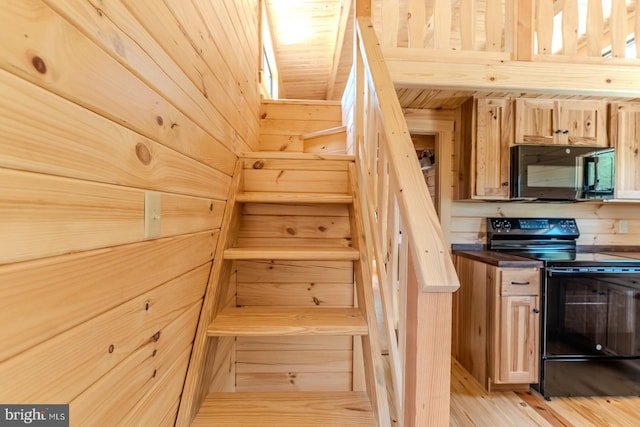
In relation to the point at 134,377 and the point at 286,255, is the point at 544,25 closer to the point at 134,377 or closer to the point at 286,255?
the point at 286,255

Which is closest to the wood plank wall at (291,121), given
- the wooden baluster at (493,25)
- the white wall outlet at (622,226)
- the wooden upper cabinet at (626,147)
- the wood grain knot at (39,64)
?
the wooden baluster at (493,25)

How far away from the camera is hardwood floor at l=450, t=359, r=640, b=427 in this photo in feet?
6.01

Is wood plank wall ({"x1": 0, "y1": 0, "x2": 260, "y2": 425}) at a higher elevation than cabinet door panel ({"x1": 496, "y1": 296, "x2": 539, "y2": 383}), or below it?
higher

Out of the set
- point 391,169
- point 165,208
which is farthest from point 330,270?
point 165,208

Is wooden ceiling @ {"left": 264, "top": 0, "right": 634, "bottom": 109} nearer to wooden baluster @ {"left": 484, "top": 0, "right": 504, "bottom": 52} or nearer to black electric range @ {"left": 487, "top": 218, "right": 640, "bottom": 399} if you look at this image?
wooden baluster @ {"left": 484, "top": 0, "right": 504, "bottom": 52}

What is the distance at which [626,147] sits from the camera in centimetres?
244

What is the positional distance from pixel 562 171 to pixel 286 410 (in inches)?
102

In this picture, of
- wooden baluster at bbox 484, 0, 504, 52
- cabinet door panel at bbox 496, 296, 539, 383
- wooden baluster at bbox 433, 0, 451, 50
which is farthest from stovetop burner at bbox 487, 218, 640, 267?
wooden baluster at bbox 433, 0, 451, 50

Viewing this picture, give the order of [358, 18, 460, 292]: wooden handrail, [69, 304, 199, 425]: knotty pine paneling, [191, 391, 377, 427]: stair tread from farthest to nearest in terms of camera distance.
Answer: [191, 391, 377, 427]: stair tread < [358, 18, 460, 292]: wooden handrail < [69, 304, 199, 425]: knotty pine paneling

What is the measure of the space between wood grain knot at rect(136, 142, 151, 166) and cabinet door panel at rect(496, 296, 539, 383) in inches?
89.1

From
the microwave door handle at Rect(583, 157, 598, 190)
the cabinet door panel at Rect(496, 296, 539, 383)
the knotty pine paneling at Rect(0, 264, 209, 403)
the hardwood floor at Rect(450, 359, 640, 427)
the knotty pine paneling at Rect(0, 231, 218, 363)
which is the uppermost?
the microwave door handle at Rect(583, 157, 598, 190)

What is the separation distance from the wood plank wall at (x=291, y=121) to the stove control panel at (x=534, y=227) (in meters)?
1.74

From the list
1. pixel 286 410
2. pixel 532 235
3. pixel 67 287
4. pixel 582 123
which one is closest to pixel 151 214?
pixel 67 287

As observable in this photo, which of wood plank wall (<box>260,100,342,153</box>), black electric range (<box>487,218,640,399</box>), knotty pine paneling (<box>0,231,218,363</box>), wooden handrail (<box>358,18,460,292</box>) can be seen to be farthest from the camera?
wood plank wall (<box>260,100,342,153</box>)
